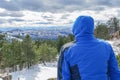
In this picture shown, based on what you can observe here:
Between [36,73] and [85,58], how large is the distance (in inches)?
2304

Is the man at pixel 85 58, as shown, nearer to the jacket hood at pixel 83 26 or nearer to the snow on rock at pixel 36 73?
the jacket hood at pixel 83 26

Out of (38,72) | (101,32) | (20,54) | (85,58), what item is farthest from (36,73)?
(85,58)

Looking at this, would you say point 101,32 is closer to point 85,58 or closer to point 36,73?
point 36,73

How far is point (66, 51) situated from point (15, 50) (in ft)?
207

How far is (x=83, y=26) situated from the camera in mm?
3930

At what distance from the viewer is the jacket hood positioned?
3926 millimetres

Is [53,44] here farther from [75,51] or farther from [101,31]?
[75,51]

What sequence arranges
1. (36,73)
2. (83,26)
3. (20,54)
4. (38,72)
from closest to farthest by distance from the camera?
(83,26) → (36,73) → (38,72) → (20,54)

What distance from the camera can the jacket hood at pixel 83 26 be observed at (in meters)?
3.93

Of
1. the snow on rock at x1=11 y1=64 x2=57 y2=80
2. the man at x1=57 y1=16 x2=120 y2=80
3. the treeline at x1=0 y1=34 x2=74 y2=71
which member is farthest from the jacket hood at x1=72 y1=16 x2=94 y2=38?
the treeline at x1=0 y1=34 x2=74 y2=71

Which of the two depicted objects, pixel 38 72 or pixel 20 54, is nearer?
pixel 38 72

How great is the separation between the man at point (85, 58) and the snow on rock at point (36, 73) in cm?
5224

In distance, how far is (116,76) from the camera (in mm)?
3980

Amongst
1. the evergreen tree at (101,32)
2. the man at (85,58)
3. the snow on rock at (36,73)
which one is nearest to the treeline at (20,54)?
the snow on rock at (36,73)
